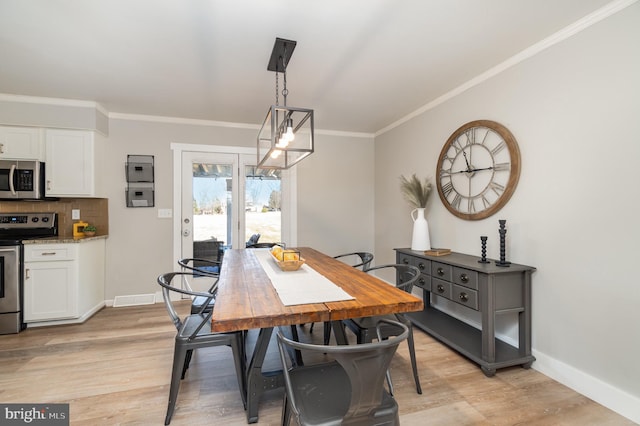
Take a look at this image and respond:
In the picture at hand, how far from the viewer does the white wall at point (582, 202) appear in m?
1.74

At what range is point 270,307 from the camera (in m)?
1.33

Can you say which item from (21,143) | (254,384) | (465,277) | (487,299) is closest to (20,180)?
(21,143)

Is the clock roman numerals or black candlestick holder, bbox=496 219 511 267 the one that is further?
the clock roman numerals

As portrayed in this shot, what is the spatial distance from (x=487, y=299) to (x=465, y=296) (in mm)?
204

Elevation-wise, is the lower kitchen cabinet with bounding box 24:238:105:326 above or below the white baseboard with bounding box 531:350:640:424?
above

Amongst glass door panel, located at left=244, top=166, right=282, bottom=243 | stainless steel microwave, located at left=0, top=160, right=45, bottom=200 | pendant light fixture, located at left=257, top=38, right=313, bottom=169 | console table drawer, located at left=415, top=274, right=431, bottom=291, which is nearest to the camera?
pendant light fixture, located at left=257, top=38, right=313, bottom=169

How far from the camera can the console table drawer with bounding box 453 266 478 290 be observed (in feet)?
7.39

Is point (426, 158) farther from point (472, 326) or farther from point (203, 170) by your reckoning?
point (203, 170)

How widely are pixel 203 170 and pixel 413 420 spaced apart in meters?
3.66

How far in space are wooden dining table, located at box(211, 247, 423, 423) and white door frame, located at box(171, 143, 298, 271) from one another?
2.17 metres

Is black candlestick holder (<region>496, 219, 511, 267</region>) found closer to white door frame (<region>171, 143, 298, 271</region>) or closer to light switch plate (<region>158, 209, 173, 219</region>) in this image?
white door frame (<region>171, 143, 298, 271</region>)

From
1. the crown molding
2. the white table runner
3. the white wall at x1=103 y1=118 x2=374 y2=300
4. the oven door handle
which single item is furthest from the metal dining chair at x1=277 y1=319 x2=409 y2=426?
the oven door handle

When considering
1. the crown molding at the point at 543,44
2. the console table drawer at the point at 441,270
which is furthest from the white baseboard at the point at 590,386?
the crown molding at the point at 543,44

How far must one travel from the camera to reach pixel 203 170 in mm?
4094
